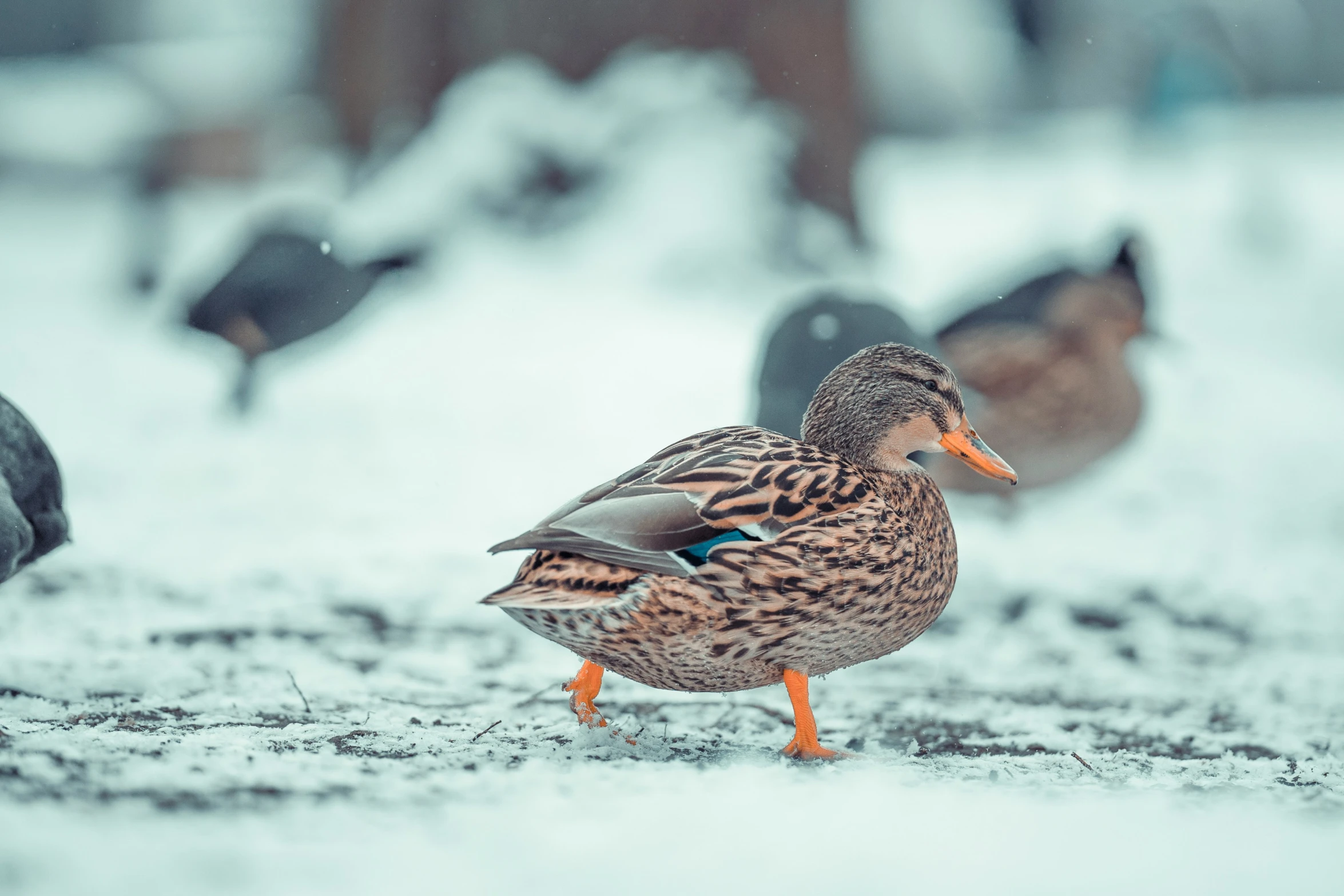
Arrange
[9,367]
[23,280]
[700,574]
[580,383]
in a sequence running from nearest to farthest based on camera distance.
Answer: [700,574] < [580,383] < [9,367] < [23,280]

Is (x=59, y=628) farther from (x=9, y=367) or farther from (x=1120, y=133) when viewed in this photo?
(x=1120, y=133)

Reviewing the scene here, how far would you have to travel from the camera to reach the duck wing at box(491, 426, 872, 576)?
218cm

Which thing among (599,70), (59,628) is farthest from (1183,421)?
(59,628)

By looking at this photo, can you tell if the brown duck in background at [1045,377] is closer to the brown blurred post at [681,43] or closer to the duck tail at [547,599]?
the brown blurred post at [681,43]

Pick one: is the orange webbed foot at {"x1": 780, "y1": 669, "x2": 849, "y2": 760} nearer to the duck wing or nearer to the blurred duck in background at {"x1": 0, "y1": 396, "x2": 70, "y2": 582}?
the duck wing

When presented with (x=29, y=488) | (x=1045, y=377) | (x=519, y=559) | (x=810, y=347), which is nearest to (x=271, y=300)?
(x=519, y=559)

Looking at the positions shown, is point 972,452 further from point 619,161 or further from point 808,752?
point 619,161

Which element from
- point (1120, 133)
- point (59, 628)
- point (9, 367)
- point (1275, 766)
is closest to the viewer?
point (1275, 766)

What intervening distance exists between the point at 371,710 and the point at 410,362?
9.52ft

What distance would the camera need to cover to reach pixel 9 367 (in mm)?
5930

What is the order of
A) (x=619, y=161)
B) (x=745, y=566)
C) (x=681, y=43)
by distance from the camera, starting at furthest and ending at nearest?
(x=681, y=43) < (x=619, y=161) < (x=745, y=566)

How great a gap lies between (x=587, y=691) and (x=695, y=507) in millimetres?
519

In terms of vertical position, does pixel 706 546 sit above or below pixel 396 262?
below

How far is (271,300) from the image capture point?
5.16 metres
